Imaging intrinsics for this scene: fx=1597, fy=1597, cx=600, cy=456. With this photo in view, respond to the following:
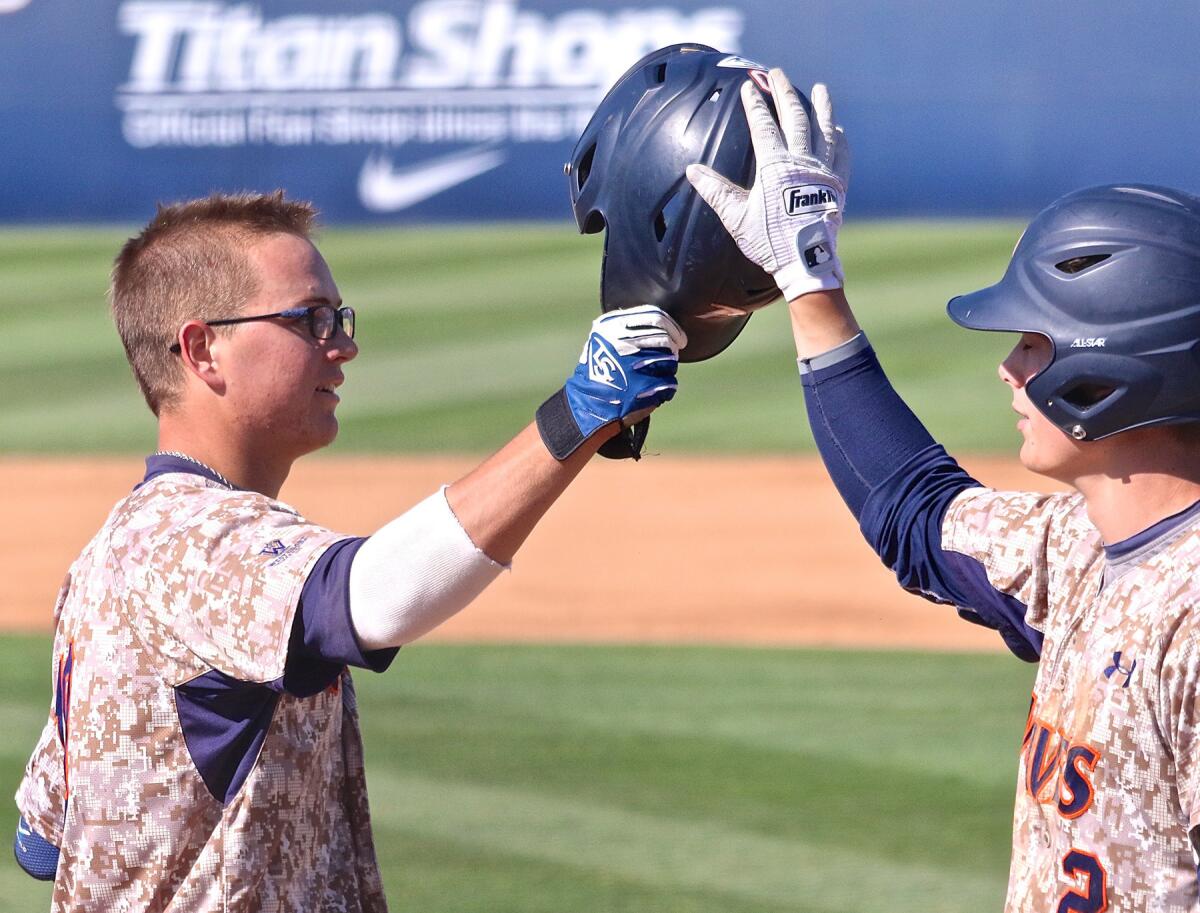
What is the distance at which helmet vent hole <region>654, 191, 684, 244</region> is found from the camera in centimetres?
263

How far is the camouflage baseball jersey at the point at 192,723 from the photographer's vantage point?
2.45 meters

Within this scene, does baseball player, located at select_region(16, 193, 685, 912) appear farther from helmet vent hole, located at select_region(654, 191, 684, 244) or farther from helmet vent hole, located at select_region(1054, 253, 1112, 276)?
helmet vent hole, located at select_region(1054, 253, 1112, 276)

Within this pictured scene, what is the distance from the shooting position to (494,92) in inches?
691

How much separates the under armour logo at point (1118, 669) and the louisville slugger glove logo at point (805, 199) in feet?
2.81

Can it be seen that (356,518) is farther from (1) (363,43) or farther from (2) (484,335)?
(1) (363,43)

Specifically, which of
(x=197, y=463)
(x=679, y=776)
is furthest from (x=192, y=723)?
(x=679, y=776)

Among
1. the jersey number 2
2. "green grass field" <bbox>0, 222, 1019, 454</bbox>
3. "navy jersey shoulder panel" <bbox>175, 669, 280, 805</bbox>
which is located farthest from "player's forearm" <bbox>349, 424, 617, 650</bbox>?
"green grass field" <bbox>0, 222, 1019, 454</bbox>

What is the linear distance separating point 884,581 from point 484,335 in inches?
319

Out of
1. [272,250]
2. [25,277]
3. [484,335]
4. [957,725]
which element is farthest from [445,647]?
[25,277]

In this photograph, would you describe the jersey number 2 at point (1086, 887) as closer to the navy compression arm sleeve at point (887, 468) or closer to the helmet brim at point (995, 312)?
the navy compression arm sleeve at point (887, 468)

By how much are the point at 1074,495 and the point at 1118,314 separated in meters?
0.38

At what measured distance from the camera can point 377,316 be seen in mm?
17734

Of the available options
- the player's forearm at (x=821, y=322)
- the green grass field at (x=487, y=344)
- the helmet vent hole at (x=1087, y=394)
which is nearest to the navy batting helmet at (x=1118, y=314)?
the helmet vent hole at (x=1087, y=394)

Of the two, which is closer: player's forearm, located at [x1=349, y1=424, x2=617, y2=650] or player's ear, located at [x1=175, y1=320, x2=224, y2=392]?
player's forearm, located at [x1=349, y1=424, x2=617, y2=650]
